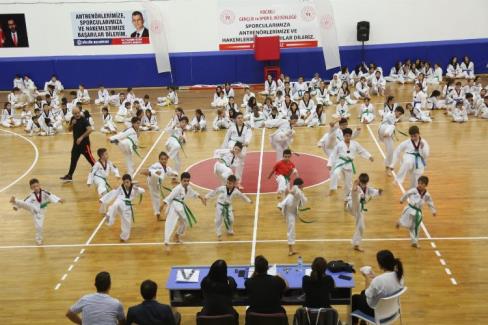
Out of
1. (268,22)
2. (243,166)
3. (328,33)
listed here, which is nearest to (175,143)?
(243,166)

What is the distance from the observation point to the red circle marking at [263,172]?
566 inches

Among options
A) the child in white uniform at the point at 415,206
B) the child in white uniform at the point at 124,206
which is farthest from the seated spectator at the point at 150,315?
the child in white uniform at the point at 415,206

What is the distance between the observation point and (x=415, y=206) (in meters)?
10.6

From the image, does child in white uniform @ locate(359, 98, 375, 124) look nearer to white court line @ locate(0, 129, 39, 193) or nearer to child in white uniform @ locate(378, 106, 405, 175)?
child in white uniform @ locate(378, 106, 405, 175)

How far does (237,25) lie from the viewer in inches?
1062

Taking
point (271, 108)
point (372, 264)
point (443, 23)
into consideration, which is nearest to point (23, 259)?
point (372, 264)

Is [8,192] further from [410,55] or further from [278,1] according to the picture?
[410,55]

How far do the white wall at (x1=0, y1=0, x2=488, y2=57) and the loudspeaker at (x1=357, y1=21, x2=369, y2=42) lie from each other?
0.62m

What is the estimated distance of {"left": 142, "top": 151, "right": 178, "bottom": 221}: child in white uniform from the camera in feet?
40.1

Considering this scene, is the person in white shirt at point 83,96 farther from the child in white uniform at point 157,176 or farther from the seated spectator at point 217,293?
the seated spectator at point 217,293

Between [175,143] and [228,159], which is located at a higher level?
[175,143]

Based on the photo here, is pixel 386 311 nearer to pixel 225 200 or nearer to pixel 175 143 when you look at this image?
pixel 225 200

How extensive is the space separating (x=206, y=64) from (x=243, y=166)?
12.7 metres

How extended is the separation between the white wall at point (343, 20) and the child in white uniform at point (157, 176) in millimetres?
15638
